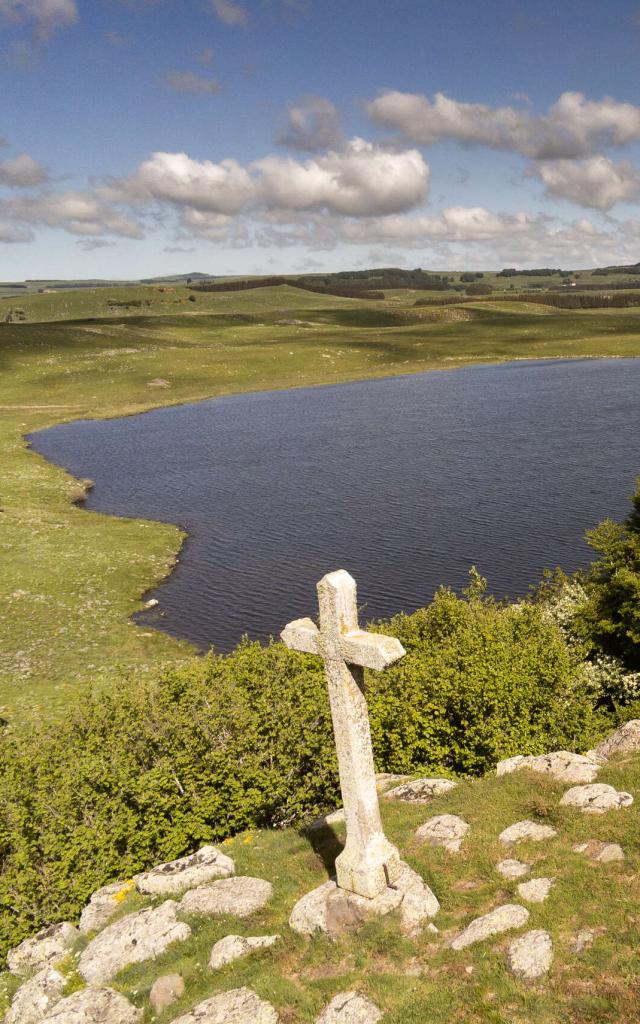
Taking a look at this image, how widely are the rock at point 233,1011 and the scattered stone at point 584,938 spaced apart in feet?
20.1

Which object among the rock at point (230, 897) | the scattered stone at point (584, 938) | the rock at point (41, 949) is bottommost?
the rock at point (41, 949)

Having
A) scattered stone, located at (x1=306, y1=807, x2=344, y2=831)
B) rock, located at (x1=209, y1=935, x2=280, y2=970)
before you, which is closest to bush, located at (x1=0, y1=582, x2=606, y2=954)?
scattered stone, located at (x1=306, y1=807, x2=344, y2=831)

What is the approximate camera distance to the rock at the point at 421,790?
22922mm

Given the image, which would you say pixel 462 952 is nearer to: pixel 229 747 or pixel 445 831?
pixel 445 831

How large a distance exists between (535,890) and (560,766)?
7406mm

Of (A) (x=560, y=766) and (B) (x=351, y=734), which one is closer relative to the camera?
(B) (x=351, y=734)

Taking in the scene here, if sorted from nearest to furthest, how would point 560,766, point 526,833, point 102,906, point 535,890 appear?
point 535,890, point 526,833, point 102,906, point 560,766

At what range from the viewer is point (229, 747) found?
26453mm

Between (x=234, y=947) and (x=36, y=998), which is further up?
(x=234, y=947)

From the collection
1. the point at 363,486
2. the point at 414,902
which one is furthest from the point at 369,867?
the point at 363,486

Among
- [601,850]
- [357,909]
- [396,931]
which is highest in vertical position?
→ [601,850]

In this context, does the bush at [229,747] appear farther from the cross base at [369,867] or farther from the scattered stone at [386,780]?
the cross base at [369,867]

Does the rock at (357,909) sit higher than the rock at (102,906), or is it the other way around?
the rock at (357,909)

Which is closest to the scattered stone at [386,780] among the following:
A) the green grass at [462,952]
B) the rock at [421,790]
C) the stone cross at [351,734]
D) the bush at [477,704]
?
the rock at [421,790]
